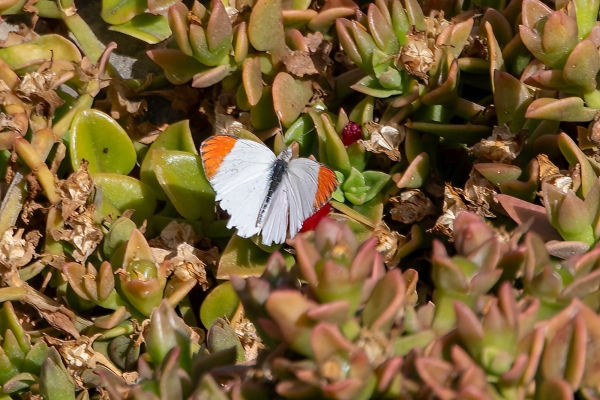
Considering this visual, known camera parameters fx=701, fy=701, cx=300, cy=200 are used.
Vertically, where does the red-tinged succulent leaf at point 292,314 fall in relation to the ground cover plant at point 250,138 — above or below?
above

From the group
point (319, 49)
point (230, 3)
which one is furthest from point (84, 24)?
point (319, 49)

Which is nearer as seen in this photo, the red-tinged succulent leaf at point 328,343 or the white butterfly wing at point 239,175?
the red-tinged succulent leaf at point 328,343

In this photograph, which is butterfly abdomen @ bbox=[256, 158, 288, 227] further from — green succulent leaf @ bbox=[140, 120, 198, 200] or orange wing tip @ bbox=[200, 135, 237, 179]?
green succulent leaf @ bbox=[140, 120, 198, 200]

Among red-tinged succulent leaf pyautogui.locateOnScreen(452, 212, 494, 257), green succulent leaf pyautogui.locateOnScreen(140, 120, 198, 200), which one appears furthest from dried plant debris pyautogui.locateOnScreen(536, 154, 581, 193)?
green succulent leaf pyautogui.locateOnScreen(140, 120, 198, 200)

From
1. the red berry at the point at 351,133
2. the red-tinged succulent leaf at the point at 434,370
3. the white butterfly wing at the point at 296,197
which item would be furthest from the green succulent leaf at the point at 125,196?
the red-tinged succulent leaf at the point at 434,370

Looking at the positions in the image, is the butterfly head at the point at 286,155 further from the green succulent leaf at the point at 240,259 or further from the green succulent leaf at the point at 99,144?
the green succulent leaf at the point at 99,144

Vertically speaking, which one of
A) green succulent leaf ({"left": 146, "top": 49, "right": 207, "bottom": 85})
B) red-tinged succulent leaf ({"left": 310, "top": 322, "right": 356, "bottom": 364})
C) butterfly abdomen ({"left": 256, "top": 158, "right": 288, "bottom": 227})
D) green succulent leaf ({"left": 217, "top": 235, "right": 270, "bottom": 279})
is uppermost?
red-tinged succulent leaf ({"left": 310, "top": 322, "right": 356, "bottom": 364})
